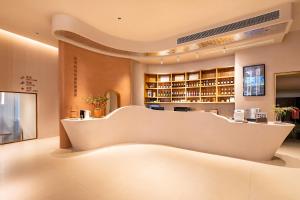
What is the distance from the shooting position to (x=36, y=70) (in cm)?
696

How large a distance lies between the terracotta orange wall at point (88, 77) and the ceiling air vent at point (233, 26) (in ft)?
8.68

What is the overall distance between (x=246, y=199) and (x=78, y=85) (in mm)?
5317

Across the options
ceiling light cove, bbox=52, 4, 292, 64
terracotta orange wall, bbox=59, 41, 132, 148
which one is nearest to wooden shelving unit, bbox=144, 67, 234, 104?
ceiling light cove, bbox=52, 4, 292, 64

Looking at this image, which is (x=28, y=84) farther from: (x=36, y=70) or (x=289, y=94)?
(x=289, y=94)

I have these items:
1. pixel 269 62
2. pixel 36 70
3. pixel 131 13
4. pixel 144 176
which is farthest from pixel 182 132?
pixel 36 70

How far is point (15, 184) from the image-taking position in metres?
2.93

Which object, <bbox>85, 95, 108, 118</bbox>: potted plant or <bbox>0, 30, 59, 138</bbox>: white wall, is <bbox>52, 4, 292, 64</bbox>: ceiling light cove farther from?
<bbox>0, 30, 59, 138</bbox>: white wall

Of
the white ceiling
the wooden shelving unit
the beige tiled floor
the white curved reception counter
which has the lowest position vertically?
the beige tiled floor

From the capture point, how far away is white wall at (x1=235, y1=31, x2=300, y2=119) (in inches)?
219

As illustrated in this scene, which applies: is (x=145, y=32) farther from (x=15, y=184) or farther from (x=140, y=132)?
(x=15, y=184)

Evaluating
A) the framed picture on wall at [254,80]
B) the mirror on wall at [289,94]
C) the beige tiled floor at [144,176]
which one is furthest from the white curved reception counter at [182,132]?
the mirror on wall at [289,94]

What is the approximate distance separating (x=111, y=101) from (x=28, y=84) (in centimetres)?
305

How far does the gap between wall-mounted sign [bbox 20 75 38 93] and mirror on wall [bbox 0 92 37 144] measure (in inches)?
12.4

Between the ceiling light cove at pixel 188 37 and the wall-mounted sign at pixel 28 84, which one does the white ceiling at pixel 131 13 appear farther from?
the wall-mounted sign at pixel 28 84
